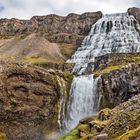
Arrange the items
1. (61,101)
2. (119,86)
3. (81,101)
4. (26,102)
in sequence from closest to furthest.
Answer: (26,102)
(119,86)
(81,101)
(61,101)

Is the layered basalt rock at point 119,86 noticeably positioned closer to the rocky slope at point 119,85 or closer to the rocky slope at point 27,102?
the rocky slope at point 119,85

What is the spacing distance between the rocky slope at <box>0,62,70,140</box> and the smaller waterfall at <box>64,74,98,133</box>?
327cm

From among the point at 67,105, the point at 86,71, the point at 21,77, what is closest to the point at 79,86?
the point at 67,105

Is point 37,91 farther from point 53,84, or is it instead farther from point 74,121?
point 74,121

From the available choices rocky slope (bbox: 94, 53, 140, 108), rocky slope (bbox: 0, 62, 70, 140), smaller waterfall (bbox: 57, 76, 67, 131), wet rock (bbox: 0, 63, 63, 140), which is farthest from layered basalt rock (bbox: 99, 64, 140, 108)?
wet rock (bbox: 0, 63, 63, 140)

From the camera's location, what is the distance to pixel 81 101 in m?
101

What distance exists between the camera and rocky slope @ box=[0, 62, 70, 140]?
96562mm

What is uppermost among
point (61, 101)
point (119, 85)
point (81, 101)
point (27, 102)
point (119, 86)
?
point (119, 85)

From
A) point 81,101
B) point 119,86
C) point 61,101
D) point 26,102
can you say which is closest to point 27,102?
Result: point 26,102

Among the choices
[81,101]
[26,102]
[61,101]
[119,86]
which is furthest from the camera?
[61,101]

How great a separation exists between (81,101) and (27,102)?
12755mm

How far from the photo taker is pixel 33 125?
97438 mm

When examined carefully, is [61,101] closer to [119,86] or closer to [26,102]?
[26,102]

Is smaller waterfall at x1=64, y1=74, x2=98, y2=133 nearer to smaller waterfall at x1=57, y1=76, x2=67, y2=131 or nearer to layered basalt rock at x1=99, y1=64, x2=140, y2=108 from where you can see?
smaller waterfall at x1=57, y1=76, x2=67, y2=131
